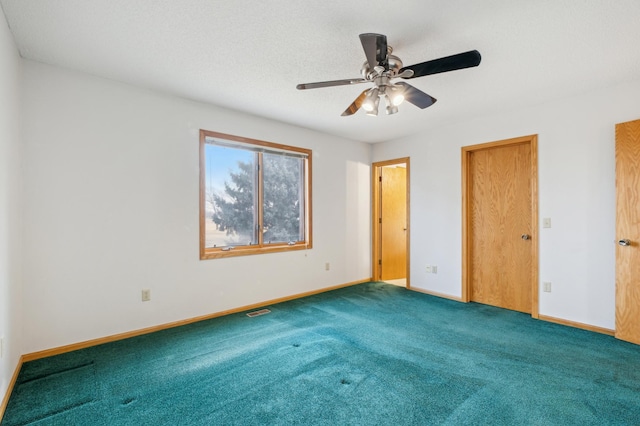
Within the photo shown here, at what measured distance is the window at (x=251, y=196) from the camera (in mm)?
3525

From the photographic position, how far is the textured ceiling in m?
1.86

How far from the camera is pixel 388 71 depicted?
6.96 feet

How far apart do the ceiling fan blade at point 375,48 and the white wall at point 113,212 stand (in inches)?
85.1

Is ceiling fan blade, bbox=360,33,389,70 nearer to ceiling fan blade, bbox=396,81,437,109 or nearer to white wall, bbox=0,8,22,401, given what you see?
ceiling fan blade, bbox=396,81,437,109

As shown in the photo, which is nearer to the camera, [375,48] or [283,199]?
[375,48]

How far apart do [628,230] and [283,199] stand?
358 cm

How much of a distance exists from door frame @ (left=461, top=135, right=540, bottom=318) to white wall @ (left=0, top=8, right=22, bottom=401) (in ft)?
14.5

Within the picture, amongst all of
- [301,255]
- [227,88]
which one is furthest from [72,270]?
[301,255]

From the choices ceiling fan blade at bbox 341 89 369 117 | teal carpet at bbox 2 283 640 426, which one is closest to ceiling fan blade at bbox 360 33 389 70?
ceiling fan blade at bbox 341 89 369 117

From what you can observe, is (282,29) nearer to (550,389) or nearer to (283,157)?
(283,157)

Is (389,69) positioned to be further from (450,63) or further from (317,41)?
(317,41)

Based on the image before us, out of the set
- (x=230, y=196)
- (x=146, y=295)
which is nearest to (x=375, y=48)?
(x=230, y=196)

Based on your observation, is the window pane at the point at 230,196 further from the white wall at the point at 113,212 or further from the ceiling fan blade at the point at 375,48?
the ceiling fan blade at the point at 375,48

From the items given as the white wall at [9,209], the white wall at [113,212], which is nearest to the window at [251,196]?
the white wall at [113,212]
